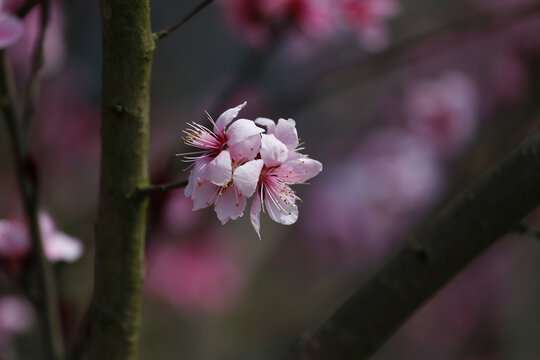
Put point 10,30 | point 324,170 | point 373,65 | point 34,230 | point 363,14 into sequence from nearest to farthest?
1. point 10,30
2. point 34,230
3. point 373,65
4. point 363,14
5. point 324,170

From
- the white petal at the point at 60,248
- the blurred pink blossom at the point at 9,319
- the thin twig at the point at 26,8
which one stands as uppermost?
the thin twig at the point at 26,8

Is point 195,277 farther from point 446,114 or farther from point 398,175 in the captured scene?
point 446,114

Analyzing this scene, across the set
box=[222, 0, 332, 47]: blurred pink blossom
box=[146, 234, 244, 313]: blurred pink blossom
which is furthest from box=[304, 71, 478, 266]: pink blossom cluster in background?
box=[222, 0, 332, 47]: blurred pink blossom

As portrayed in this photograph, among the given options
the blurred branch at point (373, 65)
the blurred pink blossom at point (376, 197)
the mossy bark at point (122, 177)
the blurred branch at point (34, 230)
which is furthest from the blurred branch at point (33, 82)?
the blurred pink blossom at point (376, 197)

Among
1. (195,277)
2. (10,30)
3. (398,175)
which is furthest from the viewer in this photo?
(195,277)

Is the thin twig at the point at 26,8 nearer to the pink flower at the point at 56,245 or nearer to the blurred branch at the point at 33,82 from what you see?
the blurred branch at the point at 33,82

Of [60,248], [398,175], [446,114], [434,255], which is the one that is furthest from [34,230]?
[446,114]

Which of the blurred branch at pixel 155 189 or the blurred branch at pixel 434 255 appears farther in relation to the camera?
the blurred branch at pixel 434 255
